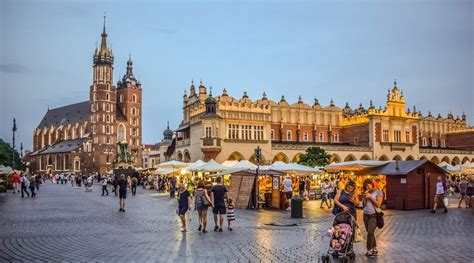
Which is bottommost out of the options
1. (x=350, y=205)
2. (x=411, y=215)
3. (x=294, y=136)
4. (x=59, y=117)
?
(x=411, y=215)

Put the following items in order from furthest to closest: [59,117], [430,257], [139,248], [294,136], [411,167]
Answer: [59,117] → [294,136] → [411,167] → [139,248] → [430,257]

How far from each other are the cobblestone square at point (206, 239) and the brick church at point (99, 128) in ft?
327

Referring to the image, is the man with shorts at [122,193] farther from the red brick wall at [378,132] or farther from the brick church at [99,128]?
the brick church at [99,128]

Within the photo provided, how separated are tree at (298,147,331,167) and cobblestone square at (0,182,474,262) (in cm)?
3167

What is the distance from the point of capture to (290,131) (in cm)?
6500

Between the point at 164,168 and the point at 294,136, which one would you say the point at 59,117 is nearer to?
the point at 294,136

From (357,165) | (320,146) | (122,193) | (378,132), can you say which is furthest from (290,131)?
(122,193)

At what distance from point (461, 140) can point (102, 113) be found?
83442mm

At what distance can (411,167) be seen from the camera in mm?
23766

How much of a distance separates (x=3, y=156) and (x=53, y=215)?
26.0m

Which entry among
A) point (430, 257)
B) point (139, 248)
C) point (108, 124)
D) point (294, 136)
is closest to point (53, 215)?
point (139, 248)

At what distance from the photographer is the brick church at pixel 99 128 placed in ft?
399

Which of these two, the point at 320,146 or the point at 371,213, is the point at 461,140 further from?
the point at 371,213

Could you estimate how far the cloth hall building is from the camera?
54344mm
